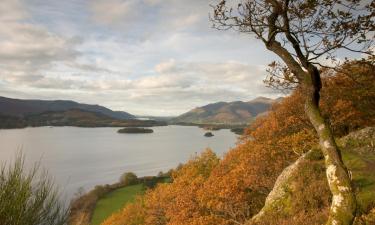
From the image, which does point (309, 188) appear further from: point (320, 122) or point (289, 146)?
point (289, 146)

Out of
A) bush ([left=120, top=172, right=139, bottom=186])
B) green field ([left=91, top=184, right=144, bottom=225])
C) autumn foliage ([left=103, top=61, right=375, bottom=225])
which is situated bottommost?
green field ([left=91, top=184, right=144, bottom=225])

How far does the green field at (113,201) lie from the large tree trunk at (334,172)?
82.8 meters

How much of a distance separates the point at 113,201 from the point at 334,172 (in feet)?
333

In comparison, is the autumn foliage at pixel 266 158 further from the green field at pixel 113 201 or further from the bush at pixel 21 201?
the green field at pixel 113 201

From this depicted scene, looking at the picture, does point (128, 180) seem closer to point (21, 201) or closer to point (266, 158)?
point (266, 158)

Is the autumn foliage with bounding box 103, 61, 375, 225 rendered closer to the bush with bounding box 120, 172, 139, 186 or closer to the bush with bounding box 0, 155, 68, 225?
the bush with bounding box 0, 155, 68, 225

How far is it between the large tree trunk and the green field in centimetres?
8282

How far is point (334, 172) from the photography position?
8297 mm

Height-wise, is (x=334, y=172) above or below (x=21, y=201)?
above

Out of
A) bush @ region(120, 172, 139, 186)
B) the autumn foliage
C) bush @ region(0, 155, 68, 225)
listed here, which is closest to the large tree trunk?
bush @ region(0, 155, 68, 225)

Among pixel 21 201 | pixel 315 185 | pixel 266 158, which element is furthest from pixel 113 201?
pixel 315 185

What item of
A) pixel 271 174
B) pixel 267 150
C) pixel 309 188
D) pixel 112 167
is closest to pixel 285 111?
pixel 267 150

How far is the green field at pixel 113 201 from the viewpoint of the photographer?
91.2m

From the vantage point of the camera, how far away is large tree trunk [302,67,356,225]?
7933 millimetres
